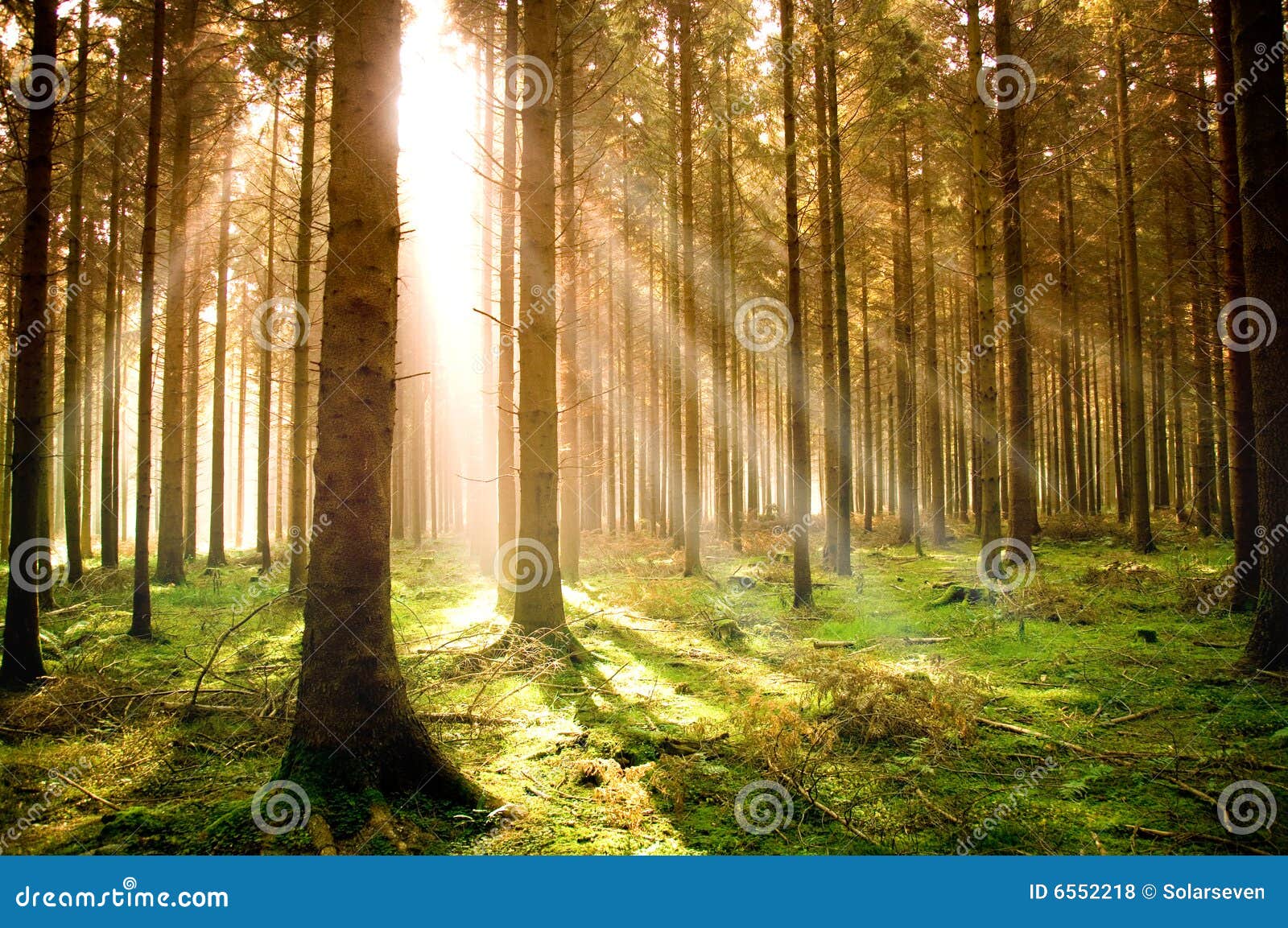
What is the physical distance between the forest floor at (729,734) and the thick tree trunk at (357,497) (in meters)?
0.34

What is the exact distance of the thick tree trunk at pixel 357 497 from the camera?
3.90 metres

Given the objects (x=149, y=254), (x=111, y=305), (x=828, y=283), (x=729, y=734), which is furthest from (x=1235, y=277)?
(x=111, y=305)

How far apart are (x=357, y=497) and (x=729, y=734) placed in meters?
3.52

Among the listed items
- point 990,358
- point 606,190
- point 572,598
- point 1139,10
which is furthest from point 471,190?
point 1139,10

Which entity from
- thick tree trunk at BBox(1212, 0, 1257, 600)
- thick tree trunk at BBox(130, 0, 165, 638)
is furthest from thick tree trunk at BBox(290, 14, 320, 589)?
thick tree trunk at BBox(1212, 0, 1257, 600)

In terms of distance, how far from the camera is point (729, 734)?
532 centimetres

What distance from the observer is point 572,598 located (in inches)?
482

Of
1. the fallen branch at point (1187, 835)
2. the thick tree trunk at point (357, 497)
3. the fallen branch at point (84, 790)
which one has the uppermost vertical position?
the thick tree trunk at point (357, 497)

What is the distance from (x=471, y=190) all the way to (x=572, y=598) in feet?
33.3

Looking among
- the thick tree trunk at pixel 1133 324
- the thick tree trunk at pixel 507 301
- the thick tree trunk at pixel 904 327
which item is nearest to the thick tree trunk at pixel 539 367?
the thick tree trunk at pixel 507 301

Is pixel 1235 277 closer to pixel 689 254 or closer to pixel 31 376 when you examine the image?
pixel 689 254

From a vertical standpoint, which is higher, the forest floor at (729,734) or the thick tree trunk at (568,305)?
the thick tree trunk at (568,305)

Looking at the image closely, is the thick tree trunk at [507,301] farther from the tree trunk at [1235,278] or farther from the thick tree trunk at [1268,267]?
the tree trunk at [1235,278]

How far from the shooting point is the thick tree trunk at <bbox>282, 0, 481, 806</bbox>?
3.90 metres
